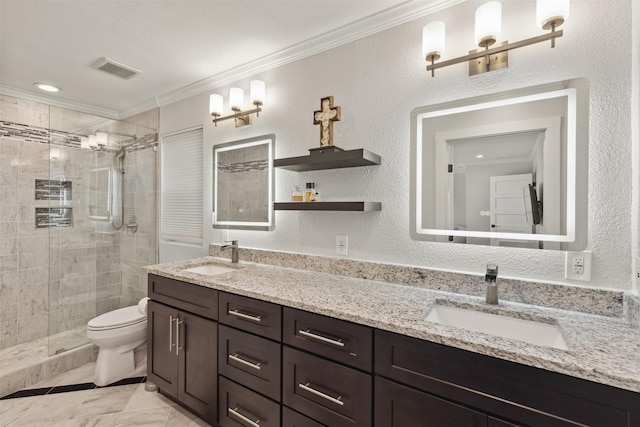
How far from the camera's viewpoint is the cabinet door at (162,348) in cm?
185

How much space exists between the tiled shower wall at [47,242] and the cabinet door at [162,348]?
1096 mm

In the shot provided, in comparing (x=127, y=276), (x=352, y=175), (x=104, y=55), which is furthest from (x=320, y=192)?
(x=127, y=276)

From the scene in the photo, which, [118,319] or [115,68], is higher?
[115,68]

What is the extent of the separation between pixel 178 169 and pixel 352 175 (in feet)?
6.19

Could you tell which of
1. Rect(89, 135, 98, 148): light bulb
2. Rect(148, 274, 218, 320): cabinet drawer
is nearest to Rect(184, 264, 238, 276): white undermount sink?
Rect(148, 274, 218, 320): cabinet drawer

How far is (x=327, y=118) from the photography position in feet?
6.07

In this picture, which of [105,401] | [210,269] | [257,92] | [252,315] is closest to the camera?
[252,315]

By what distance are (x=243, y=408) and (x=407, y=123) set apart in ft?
5.75

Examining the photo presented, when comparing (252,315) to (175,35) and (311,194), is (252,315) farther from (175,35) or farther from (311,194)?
(175,35)

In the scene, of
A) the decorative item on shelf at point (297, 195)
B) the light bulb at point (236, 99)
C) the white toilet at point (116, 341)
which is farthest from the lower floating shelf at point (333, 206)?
the white toilet at point (116, 341)

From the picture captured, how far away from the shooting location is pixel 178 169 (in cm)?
283

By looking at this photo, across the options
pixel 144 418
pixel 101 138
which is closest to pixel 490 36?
pixel 144 418

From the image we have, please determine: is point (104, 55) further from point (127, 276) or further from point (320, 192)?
point (127, 276)

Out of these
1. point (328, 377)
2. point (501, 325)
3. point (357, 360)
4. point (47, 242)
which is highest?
point (47, 242)
